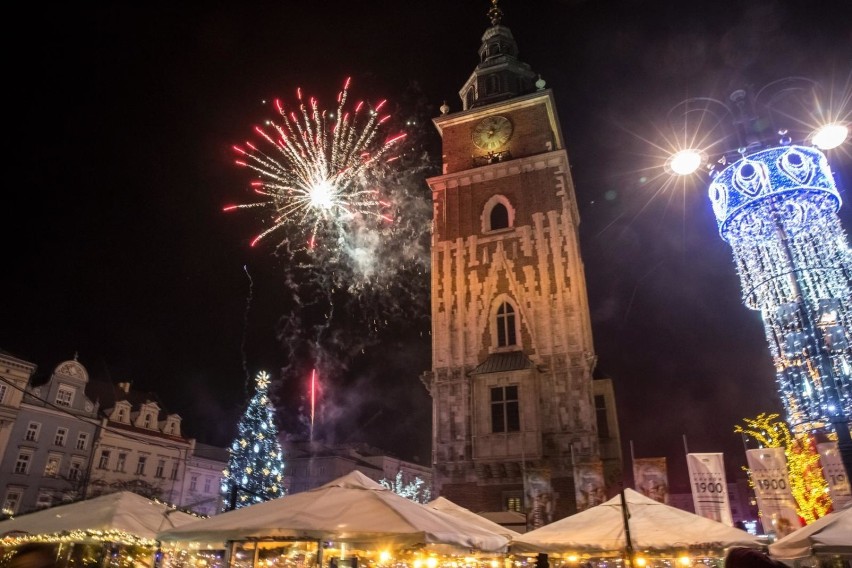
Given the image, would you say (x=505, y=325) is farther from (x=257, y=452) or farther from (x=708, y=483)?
(x=257, y=452)

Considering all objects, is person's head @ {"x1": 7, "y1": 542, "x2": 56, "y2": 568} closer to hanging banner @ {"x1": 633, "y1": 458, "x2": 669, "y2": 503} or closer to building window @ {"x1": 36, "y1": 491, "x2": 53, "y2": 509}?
hanging banner @ {"x1": 633, "y1": 458, "x2": 669, "y2": 503}

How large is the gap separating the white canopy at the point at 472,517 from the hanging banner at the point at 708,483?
6773 millimetres

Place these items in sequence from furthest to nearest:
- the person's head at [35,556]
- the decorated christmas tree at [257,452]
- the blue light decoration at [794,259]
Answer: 1. the decorated christmas tree at [257,452]
2. the blue light decoration at [794,259]
3. the person's head at [35,556]

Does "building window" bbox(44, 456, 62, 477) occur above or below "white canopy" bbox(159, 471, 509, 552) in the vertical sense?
above

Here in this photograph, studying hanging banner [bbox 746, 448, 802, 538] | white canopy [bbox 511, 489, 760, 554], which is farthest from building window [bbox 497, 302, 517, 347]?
white canopy [bbox 511, 489, 760, 554]

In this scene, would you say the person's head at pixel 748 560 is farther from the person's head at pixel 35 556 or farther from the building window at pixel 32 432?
the building window at pixel 32 432

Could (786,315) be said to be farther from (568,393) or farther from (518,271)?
(518,271)

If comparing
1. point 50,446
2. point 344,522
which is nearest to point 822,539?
point 344,522

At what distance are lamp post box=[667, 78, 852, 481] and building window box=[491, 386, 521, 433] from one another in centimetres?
1048

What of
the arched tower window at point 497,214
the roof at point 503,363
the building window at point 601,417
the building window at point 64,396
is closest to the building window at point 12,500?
the building window at point 64,396

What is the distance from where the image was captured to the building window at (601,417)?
2738 centimetres

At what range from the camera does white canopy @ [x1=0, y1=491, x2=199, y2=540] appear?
35.1 ft

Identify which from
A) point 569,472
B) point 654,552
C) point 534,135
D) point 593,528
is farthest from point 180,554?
point 534,135

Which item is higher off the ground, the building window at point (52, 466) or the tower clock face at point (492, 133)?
the tower clock face at point (492, 133)
